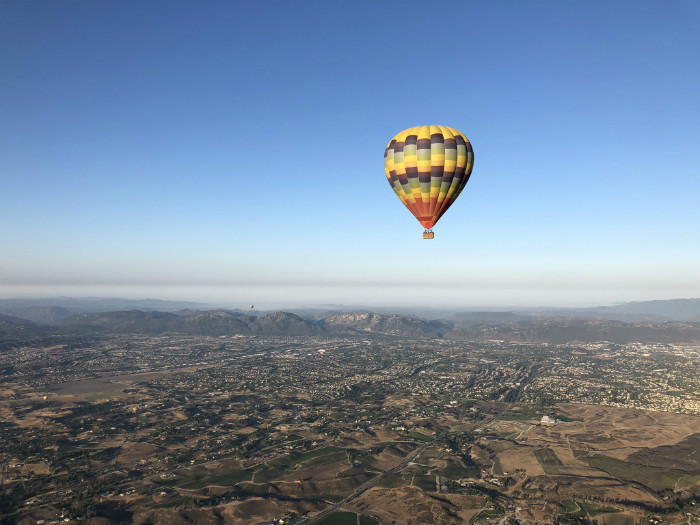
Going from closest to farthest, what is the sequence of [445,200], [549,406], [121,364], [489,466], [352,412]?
[445,200]
[489,466]
[352,412]
[549,406]
[121,364]

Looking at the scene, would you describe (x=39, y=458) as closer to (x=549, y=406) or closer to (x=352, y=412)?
(x=352, y=412)

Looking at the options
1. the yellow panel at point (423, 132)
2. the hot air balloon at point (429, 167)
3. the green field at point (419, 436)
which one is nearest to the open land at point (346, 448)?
the green field at point (419, 436)

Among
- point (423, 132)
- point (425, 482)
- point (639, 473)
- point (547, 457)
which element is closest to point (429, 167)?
point (423, 132)

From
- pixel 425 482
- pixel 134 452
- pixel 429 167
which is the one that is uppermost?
pixel 429 167

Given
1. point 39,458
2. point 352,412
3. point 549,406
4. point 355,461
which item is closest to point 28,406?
point 39,458

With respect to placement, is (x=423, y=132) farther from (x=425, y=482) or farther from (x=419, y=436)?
(x=419, y=436)

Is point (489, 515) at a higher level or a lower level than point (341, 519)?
higher
